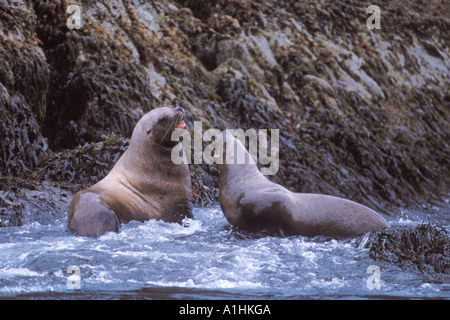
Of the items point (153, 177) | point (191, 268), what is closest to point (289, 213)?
point (153, 177)

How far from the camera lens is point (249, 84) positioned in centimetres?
1480

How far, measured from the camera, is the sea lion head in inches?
387

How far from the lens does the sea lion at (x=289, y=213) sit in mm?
8812

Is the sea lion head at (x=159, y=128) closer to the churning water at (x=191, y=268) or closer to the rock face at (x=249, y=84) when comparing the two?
the churning water at (x=191, y=268)

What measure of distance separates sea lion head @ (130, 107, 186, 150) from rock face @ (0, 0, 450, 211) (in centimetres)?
197

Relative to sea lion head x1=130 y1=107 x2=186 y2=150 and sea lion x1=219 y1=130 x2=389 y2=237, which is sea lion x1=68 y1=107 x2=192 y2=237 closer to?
sea lion head x1=130 y1=107 x2=186 y2=150

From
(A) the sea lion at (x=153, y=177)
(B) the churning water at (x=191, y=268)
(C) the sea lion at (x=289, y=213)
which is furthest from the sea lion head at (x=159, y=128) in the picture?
(B) the churning water at (x=191, y=268)

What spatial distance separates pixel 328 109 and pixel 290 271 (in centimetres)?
872

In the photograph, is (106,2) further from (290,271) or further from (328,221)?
(290,271)

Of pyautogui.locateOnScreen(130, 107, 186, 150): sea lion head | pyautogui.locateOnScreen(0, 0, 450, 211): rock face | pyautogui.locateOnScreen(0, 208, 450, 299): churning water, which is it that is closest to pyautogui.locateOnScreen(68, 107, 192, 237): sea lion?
pyautogui.locateOnScreen(130, 107, 186, 150): sea lion head

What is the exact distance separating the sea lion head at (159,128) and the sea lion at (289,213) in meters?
1.23

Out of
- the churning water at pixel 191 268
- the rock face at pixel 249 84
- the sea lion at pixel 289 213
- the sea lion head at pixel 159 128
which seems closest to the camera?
the churning water at pixel 191 268

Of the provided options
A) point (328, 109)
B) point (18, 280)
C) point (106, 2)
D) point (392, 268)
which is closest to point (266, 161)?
point (328, 109)

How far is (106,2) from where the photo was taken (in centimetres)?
1470
